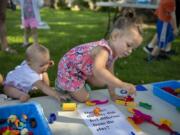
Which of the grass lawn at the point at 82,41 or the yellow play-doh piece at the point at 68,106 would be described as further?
the grass lawn at the point at 82,41

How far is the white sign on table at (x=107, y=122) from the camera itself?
76.8 inches

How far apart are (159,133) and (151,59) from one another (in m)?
1.72

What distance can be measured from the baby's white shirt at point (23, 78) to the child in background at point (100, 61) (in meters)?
0.18

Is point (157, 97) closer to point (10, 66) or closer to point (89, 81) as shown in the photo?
point (89, 81)

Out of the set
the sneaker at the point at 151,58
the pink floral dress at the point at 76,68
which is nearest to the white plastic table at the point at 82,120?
the pink floral dress at the point at 76,68

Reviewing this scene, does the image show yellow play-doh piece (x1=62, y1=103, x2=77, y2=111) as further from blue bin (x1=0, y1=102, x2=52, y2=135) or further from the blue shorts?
the blue shorts

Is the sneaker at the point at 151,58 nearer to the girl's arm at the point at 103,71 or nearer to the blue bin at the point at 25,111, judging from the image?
the girl's arm at the point at 103,71

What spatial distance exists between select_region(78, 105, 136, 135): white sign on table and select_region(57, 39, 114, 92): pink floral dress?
22cm

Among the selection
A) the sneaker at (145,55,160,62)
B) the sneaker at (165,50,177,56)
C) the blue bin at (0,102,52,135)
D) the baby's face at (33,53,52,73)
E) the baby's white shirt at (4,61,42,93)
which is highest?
the baby's face at (33,53,52,73)

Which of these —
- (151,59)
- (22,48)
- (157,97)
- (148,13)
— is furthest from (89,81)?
(148,13)

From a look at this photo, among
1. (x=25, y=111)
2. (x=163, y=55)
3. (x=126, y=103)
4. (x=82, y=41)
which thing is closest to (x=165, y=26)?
(x=163, y=55)

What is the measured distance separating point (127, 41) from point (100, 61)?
19cm

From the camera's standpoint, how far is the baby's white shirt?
2324 mm

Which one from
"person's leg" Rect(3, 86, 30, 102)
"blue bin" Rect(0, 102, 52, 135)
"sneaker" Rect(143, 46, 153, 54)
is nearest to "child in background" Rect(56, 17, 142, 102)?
"person's leg" Rect(3, 86, 30, 102)
